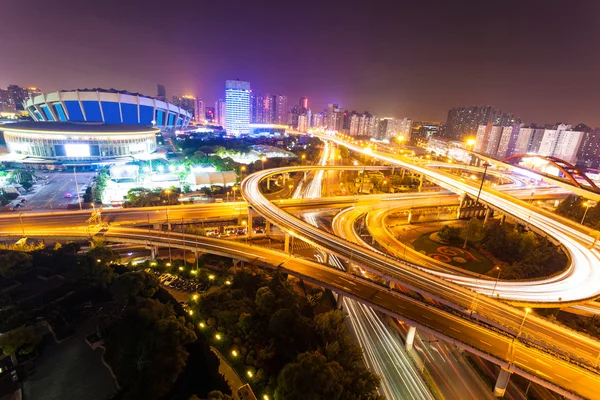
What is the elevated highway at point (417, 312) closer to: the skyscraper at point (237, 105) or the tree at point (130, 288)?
the tree at point (130, 288)

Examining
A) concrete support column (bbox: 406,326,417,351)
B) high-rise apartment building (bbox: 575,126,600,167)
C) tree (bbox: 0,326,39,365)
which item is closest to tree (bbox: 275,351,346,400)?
concrete support column (bbox: 406,326,417,351)

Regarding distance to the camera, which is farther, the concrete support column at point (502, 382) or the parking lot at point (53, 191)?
the parking lot at point (53, 191)

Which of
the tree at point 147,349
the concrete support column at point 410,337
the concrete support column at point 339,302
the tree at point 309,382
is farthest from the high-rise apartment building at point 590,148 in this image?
the tree at point 147,349

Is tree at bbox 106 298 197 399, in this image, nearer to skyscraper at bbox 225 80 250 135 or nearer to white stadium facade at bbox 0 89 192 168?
white stadium facade at bbox 0 89 192 168

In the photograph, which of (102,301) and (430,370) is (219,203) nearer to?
(102,301)

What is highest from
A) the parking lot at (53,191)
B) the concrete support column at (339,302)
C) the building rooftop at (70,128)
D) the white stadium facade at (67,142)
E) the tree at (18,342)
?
the building rooftop at (70,128)

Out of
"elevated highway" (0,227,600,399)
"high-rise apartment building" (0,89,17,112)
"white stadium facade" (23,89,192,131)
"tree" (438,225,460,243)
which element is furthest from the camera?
"high-rise apartment building" (0,89,17,112)

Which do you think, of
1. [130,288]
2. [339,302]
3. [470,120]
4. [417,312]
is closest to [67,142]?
[130,288]
